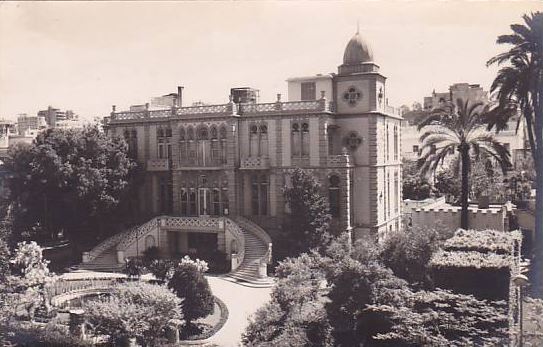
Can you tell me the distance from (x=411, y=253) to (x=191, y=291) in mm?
10737

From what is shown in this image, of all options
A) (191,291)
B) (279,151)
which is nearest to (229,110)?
(279,151)

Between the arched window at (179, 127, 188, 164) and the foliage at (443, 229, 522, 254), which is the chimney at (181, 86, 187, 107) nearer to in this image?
the arched window at (179, 127, 188, 164)

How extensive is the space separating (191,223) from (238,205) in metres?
3.54

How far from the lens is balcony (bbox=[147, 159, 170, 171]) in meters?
41.4

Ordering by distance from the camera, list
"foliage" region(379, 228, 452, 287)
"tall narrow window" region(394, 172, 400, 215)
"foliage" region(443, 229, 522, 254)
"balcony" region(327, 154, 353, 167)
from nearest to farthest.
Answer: "foliage" region(443, 229, 522, 254), "foliage" region(379, 228, 452, 287), "balcony" region(327, 154, 353, 167), "tall narrow window" region(394, 172, 400, 215)

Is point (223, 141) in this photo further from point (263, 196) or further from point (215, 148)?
point (263, 196)

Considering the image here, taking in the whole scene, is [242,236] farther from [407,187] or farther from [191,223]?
[407,187]

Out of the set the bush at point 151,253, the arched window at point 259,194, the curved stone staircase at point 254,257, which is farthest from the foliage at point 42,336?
the arched window at point 259,194

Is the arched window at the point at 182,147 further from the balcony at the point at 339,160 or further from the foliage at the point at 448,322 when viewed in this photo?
the foliage at the point at 448,322

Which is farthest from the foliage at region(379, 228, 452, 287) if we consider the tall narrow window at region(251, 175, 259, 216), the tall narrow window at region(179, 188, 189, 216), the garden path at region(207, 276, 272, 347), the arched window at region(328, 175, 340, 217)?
the tall narrow window at region(179, 188, 189, 216)

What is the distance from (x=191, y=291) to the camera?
26609 mm

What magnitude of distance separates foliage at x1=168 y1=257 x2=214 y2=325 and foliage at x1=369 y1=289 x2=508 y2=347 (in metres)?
8.76

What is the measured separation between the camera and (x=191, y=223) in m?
38.8

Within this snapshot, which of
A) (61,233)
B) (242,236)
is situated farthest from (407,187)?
(61,233)
